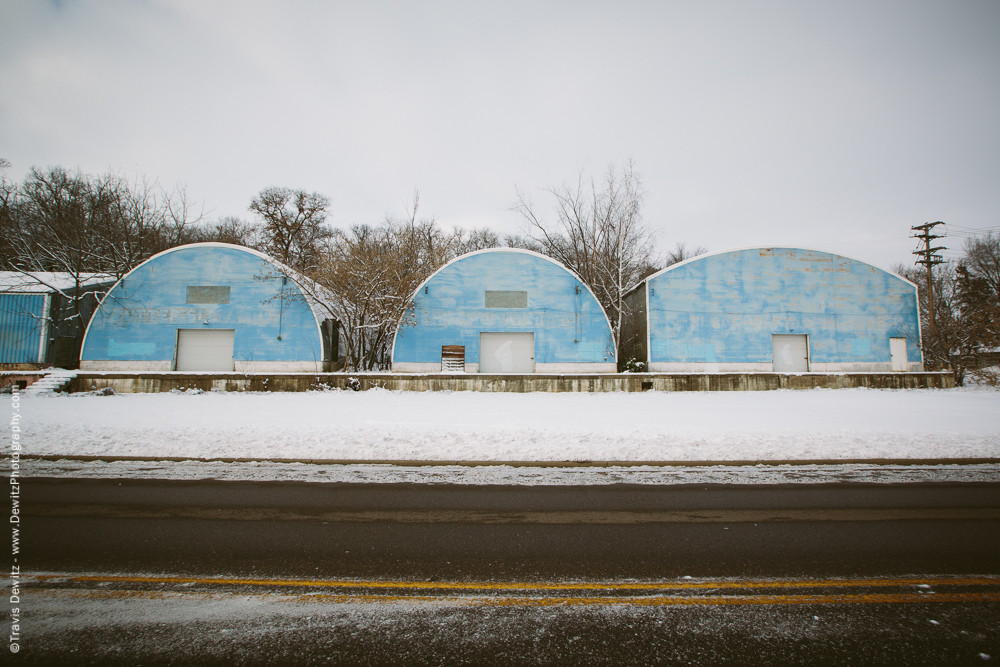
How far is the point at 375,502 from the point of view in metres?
5.36

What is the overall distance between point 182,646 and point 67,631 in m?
0.80

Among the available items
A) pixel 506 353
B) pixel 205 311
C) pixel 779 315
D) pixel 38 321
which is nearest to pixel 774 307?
pixel 779 315

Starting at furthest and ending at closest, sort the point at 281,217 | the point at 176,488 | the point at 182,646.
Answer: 1. the point at 281,217
2. the point at 176,488
3. the point at 182,646

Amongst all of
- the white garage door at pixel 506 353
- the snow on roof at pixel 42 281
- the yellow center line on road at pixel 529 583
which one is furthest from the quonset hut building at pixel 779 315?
the snow on roof at pixel 42 281

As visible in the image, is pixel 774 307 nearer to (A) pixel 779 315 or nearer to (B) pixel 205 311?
(A) pixel 779 315

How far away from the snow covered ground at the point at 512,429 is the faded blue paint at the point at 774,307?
790 cm

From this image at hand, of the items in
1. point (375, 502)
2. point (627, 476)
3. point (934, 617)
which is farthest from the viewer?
point (627, 476)

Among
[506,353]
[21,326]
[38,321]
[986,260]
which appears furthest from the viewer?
[986,260]

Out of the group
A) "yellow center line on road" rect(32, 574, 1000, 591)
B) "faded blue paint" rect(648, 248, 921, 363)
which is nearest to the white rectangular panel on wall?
"faded blue paint" rect(648, 248, 921, 363)

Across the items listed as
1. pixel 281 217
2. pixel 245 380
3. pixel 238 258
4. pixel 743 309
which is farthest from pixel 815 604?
pixel 281 217

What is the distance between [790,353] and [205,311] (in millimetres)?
29716

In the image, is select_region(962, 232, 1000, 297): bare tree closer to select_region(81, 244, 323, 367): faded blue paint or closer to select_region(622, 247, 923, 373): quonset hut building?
select_region(622, 247, 923, 373): quonset hut building

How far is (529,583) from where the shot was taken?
3398 mm

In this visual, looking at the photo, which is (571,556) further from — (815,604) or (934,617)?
(934,617)
